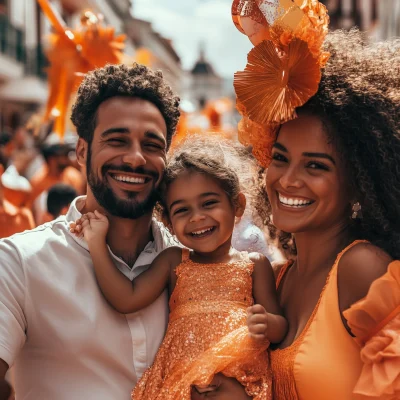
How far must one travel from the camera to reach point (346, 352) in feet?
7.64

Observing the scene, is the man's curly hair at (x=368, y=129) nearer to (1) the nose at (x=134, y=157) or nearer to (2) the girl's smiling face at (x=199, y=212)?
(2) the girl's smiling face at (x=199, y=212)

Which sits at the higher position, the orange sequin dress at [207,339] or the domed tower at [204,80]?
the domed tower at [204,80]

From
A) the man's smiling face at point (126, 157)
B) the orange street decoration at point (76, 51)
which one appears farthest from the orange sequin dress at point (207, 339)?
the orange street decoration at point (76, 51)

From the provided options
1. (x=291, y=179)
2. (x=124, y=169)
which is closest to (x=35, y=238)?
(x=124, y=169)

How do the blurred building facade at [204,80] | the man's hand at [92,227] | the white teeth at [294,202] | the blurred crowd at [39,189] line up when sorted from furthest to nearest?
1. the blurred building facade at [204,80]
2. the blurred crowd at [39,189]
3. the man's hand at [92,227]
4. the white teeth at [294,202]

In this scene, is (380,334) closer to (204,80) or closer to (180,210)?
(180,210)

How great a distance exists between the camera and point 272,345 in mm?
2635

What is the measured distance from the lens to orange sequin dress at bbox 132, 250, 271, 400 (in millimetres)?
2545

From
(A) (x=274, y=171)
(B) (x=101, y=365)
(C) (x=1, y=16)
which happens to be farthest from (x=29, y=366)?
(C) (x=1, y=16)

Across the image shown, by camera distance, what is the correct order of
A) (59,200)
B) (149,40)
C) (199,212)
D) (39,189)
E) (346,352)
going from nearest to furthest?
(346,352) → (199,212) → (59,200) → (39,189) → (149,40)

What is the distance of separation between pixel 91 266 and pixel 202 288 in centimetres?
48

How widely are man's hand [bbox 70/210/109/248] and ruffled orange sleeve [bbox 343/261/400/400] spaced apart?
1056 millimetres

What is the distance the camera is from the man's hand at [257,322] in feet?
8.14

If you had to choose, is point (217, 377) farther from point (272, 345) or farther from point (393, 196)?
point (393, 196)
